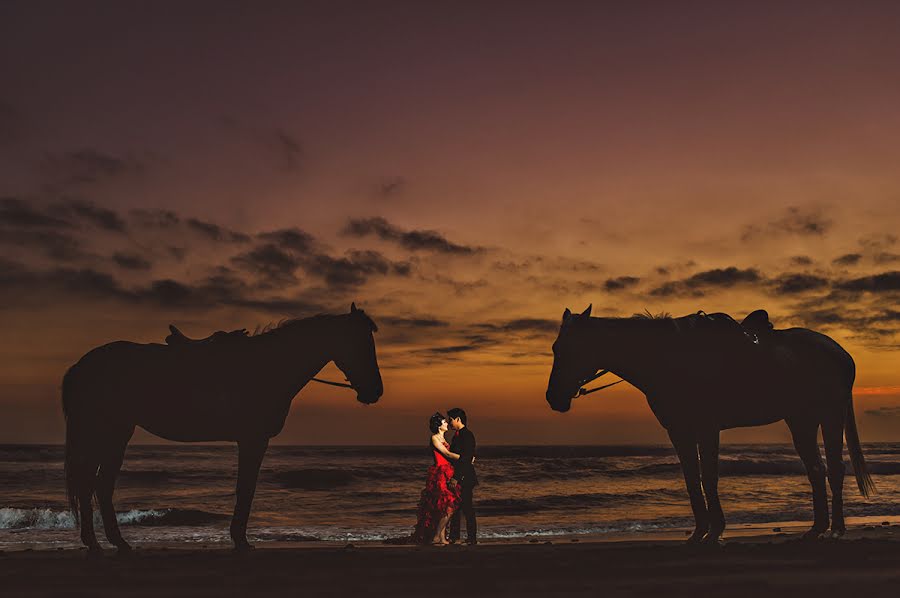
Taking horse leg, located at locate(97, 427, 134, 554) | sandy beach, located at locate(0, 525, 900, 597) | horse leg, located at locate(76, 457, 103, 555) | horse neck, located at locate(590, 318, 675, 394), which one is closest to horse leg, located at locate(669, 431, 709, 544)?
sandy beach, located at locate(0, 525, 900, 597)

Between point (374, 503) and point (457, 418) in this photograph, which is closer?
point (457, 418)

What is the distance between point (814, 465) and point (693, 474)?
188cm

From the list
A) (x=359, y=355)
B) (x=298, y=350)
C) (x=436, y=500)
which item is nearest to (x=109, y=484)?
(x=298, y=350)

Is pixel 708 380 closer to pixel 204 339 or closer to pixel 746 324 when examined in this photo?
pixel 746 324

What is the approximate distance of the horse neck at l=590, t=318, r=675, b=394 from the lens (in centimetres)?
953

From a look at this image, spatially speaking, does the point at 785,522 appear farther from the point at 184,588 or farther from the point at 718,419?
the point at 184,588

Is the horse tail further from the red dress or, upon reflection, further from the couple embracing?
the red dress

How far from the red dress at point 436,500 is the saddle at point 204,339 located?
3296mm

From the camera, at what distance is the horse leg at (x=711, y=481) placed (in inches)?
360

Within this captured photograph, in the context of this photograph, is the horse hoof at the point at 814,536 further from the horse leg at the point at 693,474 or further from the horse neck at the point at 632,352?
the horse neck at the point at 632,352

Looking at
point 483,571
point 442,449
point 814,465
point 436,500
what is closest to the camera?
point 483,571

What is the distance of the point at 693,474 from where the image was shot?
9.24 metres

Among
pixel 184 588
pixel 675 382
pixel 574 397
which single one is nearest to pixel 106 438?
pixel 184 588

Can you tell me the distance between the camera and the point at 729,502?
25766 mm
